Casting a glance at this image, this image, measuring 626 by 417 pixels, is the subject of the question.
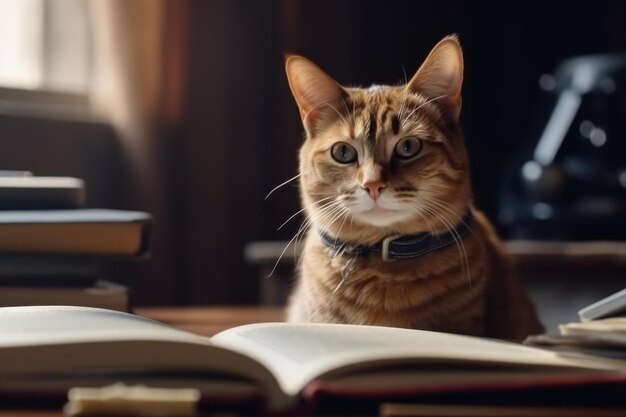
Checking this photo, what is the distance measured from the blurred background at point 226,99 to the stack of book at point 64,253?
988 mm

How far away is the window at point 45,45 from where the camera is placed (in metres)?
2.15

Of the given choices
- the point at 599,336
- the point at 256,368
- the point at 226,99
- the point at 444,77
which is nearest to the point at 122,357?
the point at 256,368

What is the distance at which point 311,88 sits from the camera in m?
1.21

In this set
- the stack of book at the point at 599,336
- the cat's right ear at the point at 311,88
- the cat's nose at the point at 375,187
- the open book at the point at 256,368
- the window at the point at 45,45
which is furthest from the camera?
the window at the point at 45,45

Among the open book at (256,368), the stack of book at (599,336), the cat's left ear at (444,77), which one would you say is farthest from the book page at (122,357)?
the cat's left ear at (444,77)

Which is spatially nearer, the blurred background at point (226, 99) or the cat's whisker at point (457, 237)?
the cat's whisker at point (457, 237)

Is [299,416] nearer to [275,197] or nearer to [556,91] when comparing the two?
[275,197]

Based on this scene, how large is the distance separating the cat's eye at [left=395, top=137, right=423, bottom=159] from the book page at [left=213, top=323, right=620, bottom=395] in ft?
1.18

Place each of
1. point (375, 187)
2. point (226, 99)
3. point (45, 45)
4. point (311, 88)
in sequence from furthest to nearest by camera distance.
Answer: point (226, 99), point (45, 45), point (311, 88), point (375, 187)

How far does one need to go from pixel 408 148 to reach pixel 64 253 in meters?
0.47

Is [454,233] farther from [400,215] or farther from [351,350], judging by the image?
[351,350]

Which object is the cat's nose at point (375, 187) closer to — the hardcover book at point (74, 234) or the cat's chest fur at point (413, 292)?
the cat's chest fur at point (413, 292)

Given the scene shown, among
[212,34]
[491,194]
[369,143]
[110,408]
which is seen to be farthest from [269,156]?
[110,408]

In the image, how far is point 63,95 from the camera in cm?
227
